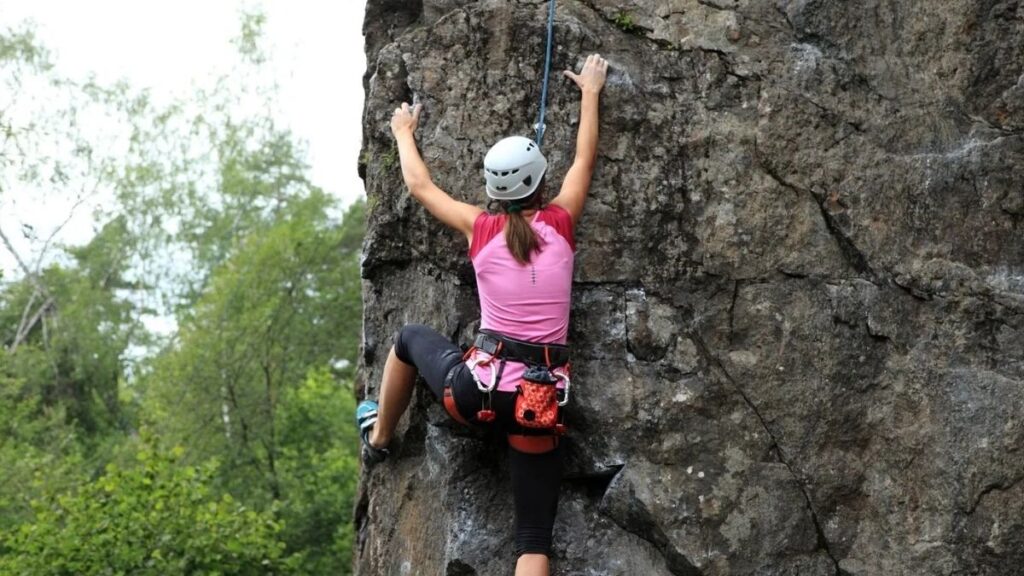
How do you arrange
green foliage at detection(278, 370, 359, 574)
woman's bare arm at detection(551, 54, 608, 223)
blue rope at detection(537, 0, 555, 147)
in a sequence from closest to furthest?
woman's bare arm at detection(551, 54, 608, 223), blue rope at detection(537, 0, 555, 147), green foliage at detection(278, 370, 359, 574)

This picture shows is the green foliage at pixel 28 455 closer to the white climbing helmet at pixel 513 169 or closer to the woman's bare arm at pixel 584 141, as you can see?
the woman's bare arm at pixel 584 141

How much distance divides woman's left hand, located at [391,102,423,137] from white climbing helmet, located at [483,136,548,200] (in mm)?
780

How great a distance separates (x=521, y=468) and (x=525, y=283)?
2.89ft

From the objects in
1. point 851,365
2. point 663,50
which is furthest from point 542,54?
point 851,365

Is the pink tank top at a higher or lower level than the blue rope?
lower

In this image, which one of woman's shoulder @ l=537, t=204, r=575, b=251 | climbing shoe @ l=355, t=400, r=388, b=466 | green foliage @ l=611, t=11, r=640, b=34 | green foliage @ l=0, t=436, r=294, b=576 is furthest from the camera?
green foliage @ l=0, t=436, r=294, b=576

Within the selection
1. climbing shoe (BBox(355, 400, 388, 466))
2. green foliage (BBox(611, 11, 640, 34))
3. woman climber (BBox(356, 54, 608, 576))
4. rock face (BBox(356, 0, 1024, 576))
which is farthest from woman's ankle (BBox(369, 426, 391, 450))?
green foliage (BBox(611, 11, 640, 34))

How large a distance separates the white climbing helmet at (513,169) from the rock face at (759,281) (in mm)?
534

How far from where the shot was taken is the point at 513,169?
614 centimetres

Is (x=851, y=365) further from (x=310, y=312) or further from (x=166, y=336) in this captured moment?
(x=166, y=336)

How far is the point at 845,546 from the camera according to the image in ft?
21.3

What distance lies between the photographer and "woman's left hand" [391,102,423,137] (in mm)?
6840

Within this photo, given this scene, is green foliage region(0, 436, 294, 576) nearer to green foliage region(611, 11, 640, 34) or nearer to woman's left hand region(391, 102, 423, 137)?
woman's left hand region(391, 102, 423, 137)

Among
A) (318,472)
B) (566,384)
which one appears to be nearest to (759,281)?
(566,384)
